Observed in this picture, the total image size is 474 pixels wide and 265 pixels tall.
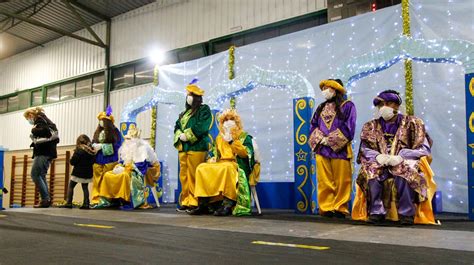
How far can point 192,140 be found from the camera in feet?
16.1

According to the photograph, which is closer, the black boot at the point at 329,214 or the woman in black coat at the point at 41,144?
the black boot at the point at 329,214

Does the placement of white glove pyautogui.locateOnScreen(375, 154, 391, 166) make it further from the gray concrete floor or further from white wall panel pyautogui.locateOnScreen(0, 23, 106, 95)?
white wall panel pyautogui.locateOnScreen(0, 23, 106, 95)

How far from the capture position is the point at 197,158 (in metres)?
4.98

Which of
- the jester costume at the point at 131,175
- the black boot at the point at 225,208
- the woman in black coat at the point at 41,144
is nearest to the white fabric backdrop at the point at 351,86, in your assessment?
the jester costume at the point at 131,175

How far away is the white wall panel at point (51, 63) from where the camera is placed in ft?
35.7

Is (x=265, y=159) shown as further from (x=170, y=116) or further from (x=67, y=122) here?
(x=67, y=122)

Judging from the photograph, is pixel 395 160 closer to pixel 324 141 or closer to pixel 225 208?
pixel 324 141

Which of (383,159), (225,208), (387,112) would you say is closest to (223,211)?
(225,208)

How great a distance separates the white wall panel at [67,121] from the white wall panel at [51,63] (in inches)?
29.7

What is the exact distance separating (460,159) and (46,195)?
517 cm

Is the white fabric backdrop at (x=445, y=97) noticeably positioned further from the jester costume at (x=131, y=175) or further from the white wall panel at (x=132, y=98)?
the white wall panel at (x=132, y=98)

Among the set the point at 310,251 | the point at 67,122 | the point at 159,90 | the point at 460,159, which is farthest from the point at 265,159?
the point at 67,122

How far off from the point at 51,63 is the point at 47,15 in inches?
76.2

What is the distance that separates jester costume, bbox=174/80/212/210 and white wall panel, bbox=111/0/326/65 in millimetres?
2954
